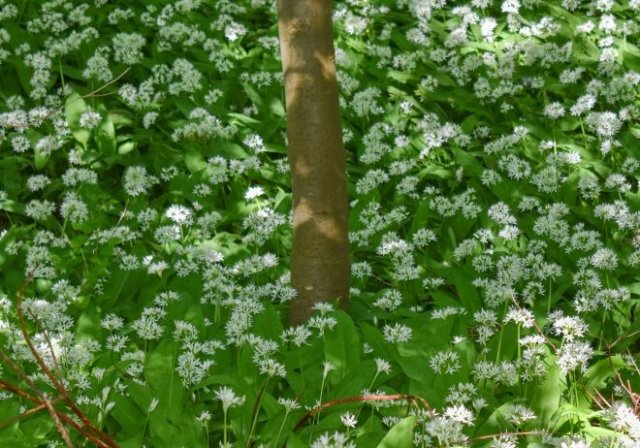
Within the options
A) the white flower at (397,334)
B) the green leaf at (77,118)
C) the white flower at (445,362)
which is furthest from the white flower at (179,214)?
the white flower at (445,362)

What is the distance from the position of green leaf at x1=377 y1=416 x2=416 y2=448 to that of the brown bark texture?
1.54 metres

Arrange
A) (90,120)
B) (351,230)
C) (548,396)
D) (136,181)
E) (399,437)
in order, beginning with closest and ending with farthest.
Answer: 1. (399,437)
2. (548,396)
3. (351,230)
4. (136,181)
5. (90,120)

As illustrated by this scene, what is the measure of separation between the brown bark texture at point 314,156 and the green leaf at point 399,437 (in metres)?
1.54

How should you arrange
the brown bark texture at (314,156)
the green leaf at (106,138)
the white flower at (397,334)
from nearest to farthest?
the white flower at (397,334)
the brown bark texture at (314,156)
the green leaf at (106,138)

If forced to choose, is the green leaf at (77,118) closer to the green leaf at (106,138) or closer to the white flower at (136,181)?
the green leaf at (106,138)

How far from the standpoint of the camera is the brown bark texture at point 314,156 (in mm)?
4539

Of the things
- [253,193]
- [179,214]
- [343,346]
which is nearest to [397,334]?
[343,346]

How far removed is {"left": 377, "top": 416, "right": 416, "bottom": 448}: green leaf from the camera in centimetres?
322

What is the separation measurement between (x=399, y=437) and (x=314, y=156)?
1.84 metres

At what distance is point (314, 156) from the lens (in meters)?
4.63

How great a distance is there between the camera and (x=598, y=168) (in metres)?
6.20

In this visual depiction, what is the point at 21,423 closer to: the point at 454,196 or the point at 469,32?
the point at 454,196

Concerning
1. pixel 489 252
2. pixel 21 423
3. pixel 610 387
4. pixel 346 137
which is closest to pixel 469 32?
pixel 346 137

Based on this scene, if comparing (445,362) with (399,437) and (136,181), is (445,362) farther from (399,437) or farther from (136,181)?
(136,181)
